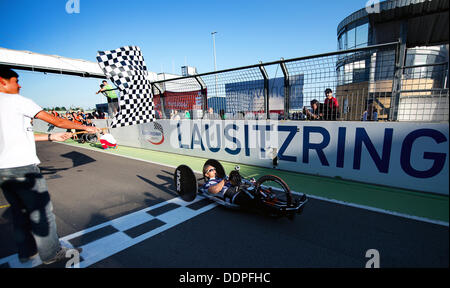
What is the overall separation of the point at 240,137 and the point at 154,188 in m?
2.81

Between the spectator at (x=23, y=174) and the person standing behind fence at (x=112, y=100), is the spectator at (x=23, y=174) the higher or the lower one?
the lower one

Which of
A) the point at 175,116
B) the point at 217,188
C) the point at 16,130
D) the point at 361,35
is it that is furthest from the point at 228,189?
the point at 361,35

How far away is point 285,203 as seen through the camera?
3.24m

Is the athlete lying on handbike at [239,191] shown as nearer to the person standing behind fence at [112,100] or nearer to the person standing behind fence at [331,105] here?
the person standing behind fence at [331,105]

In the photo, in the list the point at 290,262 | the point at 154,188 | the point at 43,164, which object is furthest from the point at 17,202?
the point at 43,164

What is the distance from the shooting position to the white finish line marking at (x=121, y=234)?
258 centimetres

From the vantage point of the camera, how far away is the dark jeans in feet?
7.42

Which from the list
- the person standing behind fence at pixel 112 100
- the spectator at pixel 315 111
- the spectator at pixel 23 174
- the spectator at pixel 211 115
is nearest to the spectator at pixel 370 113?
the spectator at pixel 315 111

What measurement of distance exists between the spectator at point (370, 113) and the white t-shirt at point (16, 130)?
212 inches

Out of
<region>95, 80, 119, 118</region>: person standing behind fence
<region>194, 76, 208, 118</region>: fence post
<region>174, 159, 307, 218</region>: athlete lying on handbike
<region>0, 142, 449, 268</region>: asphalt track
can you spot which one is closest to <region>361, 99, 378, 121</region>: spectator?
<region>0, 142, 449, 268</region>: asphalt track

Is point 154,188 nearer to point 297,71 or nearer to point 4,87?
point 4,87

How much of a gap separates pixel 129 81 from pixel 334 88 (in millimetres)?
4388

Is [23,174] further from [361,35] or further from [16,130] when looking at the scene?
[361,35]

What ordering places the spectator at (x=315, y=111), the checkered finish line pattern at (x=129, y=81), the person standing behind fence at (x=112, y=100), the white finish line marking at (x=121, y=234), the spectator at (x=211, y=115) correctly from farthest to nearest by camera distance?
the person standing behind fence at (x=112, y=100) → the spectator at (x=211, y=115) → the spectator at (x=315, y=111) → the checkered finish line pattern at (x=129, y=81) → the white finish line marking at (x=121, y=234)
